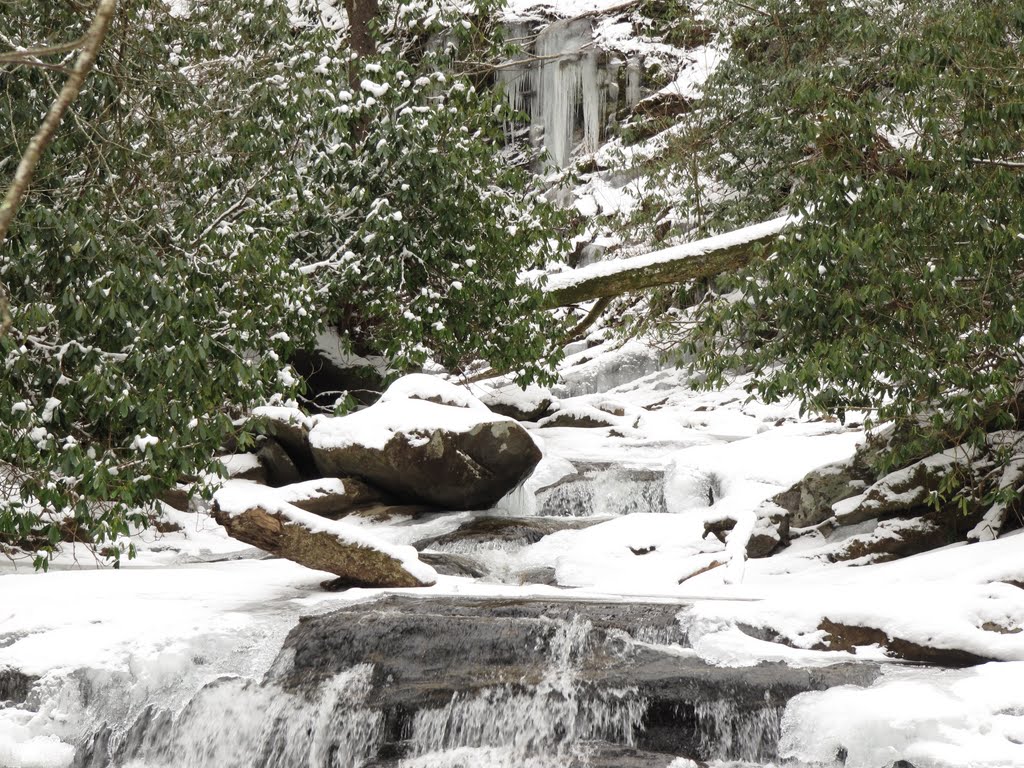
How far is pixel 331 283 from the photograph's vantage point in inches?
561

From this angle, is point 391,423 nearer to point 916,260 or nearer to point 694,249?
point 694,249

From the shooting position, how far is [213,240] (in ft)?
32.2

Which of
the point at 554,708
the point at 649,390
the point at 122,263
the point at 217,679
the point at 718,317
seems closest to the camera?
the point at 554,708

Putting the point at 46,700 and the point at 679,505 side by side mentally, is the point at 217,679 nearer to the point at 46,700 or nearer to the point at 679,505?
the point at 46,700

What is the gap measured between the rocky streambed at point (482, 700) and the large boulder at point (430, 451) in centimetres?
476

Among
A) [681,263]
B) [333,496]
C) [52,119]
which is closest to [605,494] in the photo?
[681,263]

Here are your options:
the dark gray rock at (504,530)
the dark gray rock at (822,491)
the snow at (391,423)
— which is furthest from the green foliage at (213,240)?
the dark gray rock at (822,491)

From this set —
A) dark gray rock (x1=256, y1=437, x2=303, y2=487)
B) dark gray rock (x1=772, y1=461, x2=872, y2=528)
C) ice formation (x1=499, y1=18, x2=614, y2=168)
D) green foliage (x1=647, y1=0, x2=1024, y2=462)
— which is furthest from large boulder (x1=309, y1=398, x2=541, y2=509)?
ice formation (x1=499, y1=18, x2=614, y2=168)

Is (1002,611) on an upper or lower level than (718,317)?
lower

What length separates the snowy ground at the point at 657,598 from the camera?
500 centimetres

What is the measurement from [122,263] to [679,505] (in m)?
7.42

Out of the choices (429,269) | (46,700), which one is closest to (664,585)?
(46,700)

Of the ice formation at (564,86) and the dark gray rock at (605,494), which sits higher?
the ice formation at (564,86)

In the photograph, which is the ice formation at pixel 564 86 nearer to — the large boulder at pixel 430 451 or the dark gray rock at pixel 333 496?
the large boulder at pixel 430 451
